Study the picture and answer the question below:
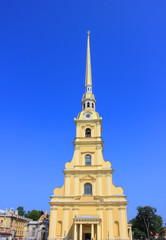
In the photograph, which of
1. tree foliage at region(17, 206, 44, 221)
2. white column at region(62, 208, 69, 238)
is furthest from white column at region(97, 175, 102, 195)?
tree foliage at region(17, 206, 44, 221)

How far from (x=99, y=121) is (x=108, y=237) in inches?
706

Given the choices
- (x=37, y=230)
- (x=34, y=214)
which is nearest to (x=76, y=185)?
(x=37, y=230)

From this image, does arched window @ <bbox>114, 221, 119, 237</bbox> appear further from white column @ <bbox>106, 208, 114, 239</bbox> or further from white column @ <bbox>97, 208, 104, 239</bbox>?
white column @ <bbox>97, 208, 104, 239</bbox>

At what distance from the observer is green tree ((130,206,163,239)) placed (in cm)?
4834

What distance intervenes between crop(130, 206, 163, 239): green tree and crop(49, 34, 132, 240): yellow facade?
22.1 meters

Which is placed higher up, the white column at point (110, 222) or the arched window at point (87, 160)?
the arched window at point (87, 160)

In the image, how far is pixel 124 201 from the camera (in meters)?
28.8

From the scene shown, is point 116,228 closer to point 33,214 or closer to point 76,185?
point 76,185

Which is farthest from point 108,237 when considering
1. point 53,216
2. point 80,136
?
point 80,136

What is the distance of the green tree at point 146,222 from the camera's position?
48.3 m

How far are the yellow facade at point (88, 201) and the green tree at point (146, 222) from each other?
22.1 meters

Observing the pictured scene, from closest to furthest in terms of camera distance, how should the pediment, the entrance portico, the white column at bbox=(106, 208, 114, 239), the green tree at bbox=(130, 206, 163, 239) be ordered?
the entrance portico → the white column at bbox=(106, 208, 114, 239) → the pediment → the green tree at bbox=(130, 206, 163, 239)

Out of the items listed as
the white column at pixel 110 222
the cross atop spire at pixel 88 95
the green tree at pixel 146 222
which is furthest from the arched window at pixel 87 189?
the green tree at pixel 146 222

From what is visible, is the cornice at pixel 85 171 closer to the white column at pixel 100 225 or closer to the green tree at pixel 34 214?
the white column at pixel 100 225
